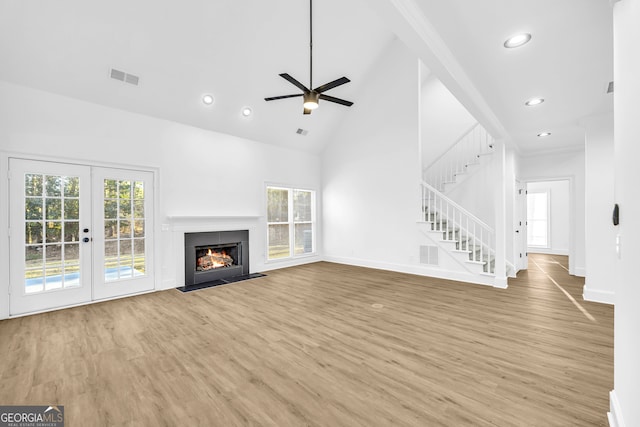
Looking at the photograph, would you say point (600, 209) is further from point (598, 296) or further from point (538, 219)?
point (538, 219)

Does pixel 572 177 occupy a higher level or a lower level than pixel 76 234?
higher

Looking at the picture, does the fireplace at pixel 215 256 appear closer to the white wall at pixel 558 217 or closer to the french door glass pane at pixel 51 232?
the french door glass pane at pixel 51 232

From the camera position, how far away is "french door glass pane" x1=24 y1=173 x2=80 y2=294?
380 cm

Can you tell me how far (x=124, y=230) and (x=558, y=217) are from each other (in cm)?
1179

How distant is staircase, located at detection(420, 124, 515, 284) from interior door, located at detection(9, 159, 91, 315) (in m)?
6.13

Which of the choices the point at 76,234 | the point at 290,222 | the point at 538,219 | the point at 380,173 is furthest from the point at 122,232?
the point at 538,219

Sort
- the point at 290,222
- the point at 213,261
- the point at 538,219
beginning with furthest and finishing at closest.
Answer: the point at 538,219 → the point at 290,222 → the point at 213,261

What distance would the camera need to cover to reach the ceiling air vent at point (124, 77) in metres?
4.06

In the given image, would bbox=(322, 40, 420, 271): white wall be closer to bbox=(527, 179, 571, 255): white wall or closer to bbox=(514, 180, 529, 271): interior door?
bbox=(514, 180, 529, 271): interior door

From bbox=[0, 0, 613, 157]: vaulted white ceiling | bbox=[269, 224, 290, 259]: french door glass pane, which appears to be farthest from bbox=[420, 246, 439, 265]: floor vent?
bbox=[269, 224, 290, 259]: french door glass pane

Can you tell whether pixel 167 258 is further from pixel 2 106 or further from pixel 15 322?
pixel 2 106

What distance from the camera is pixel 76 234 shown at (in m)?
4.15

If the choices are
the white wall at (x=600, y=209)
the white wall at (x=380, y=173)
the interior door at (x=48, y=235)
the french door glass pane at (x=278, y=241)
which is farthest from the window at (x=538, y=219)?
the interior door at (x=48, y=235)

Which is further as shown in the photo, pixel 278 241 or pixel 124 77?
pixel 278 241
